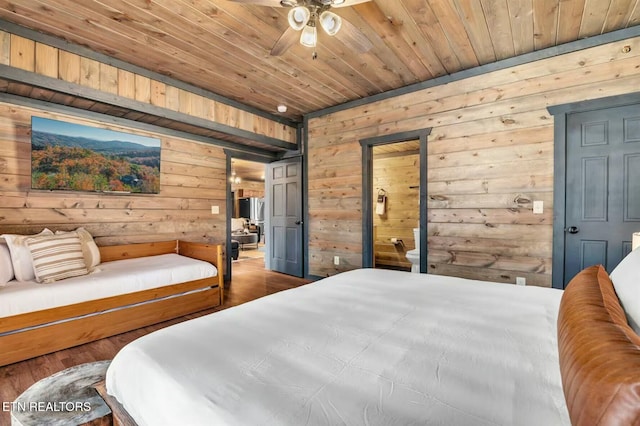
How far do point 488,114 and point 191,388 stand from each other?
346cm

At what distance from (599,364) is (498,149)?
292 centimetres

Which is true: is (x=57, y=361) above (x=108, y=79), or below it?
below

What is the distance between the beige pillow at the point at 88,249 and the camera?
9.74 feet

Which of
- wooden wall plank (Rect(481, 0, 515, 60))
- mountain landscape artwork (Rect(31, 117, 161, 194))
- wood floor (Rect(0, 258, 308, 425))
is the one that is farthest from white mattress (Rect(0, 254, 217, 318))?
wooden wall plank (Rect(481, 0, 515, 60))

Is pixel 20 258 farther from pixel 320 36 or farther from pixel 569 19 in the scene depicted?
pixel 569 19

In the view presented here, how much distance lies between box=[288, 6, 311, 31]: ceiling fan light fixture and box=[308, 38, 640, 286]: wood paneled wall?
2.09m

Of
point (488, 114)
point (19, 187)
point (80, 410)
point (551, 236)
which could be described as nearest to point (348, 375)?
point (80, 410)

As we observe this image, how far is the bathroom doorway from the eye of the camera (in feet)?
18.7

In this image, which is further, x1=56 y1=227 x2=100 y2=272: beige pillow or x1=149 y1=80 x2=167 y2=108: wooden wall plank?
x1=149 y1=80 x2=167 y2=108: wooden wall plank

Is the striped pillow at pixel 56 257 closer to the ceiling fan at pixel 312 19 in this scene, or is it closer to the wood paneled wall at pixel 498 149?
the ceiling fan at pixel 312 19

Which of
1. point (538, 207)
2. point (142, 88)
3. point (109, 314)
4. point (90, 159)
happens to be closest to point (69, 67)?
point (142, 88)

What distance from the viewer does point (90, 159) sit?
3283 millimetres

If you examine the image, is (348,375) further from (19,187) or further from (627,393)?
(19,187)

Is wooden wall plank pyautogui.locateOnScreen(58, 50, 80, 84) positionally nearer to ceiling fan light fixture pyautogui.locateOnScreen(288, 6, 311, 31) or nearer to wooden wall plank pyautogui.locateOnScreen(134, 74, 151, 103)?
wooden wall plank pyautogui.locateOnScreen(134, 74, 151, 103)
